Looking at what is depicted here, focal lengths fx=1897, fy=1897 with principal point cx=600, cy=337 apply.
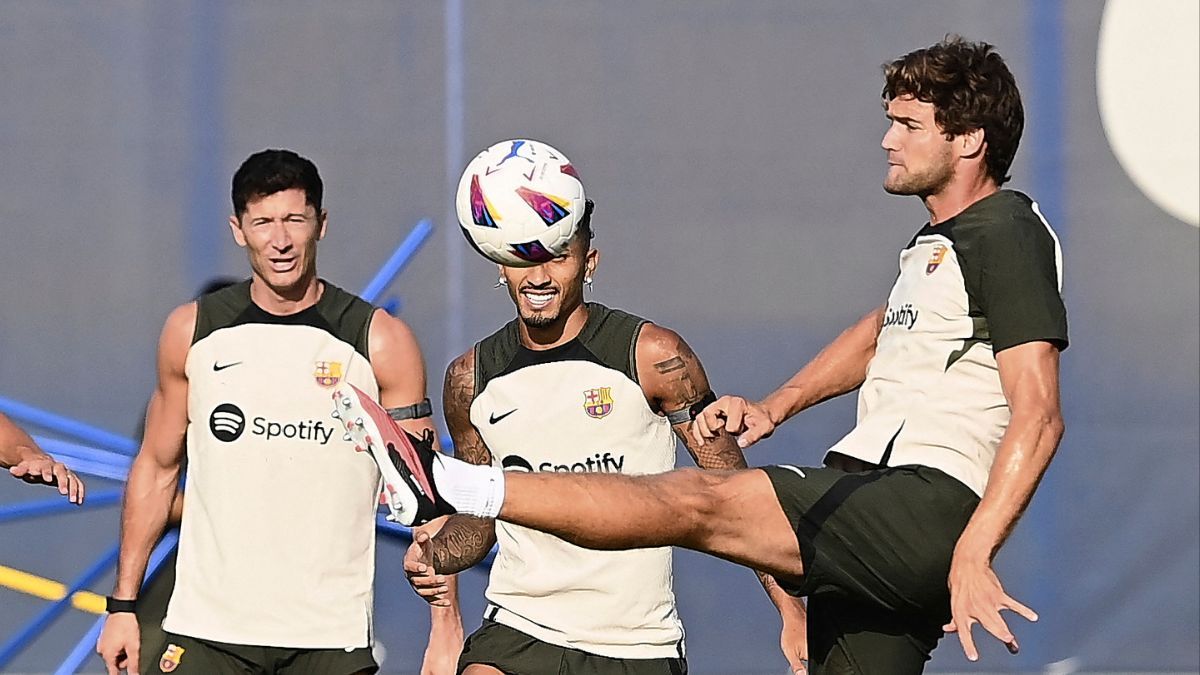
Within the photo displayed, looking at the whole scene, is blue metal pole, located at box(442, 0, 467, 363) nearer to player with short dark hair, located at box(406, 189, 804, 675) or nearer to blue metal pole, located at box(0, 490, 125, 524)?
blue metal pole, located at box(0, 490, 125, 524)

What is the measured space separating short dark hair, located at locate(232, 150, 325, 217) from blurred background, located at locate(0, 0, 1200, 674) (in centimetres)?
212

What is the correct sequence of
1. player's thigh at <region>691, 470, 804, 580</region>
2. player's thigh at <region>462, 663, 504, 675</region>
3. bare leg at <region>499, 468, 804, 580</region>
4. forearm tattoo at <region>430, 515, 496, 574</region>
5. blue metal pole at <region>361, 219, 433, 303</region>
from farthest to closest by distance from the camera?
1. blue metal pole at <region>361, 219, 433, 303</region>
2. forearm tattoo at <region>430, 515, 496, 574</region>
3. player's thigh at <region>462, 663, 504, 675</region>
4. player's thigh at <region>691, 470, 804, 580</region>
5. bare leg at <region>499, 468, 804, 580</region>

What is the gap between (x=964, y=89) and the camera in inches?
165

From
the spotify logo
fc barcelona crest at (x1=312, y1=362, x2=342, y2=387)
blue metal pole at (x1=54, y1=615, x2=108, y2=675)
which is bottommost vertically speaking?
blue metal pole at (x1=54, y1=615, x2=108, y2=675)

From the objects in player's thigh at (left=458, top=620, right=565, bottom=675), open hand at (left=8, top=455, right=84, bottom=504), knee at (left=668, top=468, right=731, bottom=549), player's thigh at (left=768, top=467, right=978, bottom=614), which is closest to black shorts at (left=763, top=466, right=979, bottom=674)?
player's thigh at (left=768, top=467, right=978, bottom=614)

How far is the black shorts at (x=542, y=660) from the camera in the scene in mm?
4504

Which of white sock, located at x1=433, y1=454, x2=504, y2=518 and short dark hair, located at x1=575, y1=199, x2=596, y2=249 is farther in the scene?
short dark hair, located at x1=575, y1=199, x2=596, y2=249

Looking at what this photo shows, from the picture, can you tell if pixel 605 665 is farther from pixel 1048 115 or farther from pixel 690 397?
pixel 1048 115

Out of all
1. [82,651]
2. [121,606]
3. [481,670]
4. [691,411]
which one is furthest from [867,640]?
[82,651]

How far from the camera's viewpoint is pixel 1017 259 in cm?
393

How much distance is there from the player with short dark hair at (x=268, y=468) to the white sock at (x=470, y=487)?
113cm

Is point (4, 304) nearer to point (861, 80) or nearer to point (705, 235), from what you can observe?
point (705, 235)

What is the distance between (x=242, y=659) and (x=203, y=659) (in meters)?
0.10

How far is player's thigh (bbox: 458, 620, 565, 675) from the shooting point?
177 inches
